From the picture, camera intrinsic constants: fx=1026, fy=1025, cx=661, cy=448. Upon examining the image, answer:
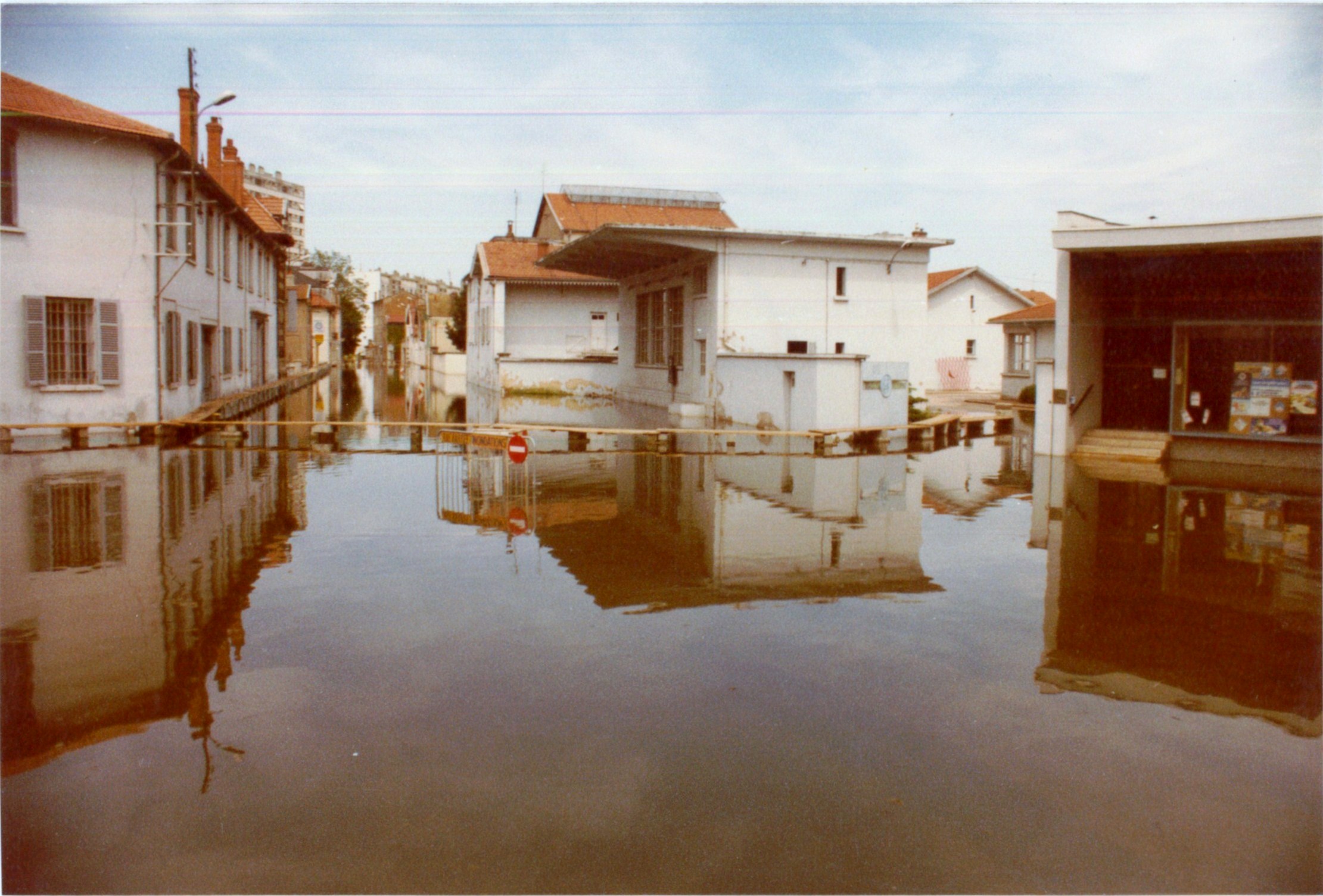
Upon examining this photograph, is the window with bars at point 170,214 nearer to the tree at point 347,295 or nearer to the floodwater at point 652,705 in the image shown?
the floodwater at point 652,705

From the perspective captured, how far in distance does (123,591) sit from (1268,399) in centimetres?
1761

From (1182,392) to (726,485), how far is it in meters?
9.72

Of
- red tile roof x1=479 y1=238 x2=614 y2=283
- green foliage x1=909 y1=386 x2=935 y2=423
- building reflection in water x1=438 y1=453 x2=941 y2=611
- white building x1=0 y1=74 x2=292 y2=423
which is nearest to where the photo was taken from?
building reflection in water x1=438 y1=453 x2=941 y2=611

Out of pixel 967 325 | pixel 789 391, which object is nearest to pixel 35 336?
pixel 789 391

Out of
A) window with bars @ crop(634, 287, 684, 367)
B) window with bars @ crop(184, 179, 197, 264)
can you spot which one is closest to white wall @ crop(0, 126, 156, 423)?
window with bars @ crop(184, 179, 197, 264)

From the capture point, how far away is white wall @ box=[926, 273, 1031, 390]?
41.3 m

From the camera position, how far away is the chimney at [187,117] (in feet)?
75.3

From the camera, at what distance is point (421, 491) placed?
13.3 metres

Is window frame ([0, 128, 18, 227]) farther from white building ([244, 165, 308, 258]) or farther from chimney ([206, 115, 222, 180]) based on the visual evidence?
white building ([244, 165, 308, 258])

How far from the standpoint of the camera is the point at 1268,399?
57.7ft

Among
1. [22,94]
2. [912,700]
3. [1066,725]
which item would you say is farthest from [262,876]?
[22,94]

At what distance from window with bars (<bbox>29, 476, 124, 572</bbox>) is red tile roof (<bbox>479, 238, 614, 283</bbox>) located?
84.4 ft

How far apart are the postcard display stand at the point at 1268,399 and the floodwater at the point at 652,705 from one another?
7.20 m

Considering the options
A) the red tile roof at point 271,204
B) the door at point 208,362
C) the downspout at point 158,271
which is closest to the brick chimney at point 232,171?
the red tile roof at point 271,204
